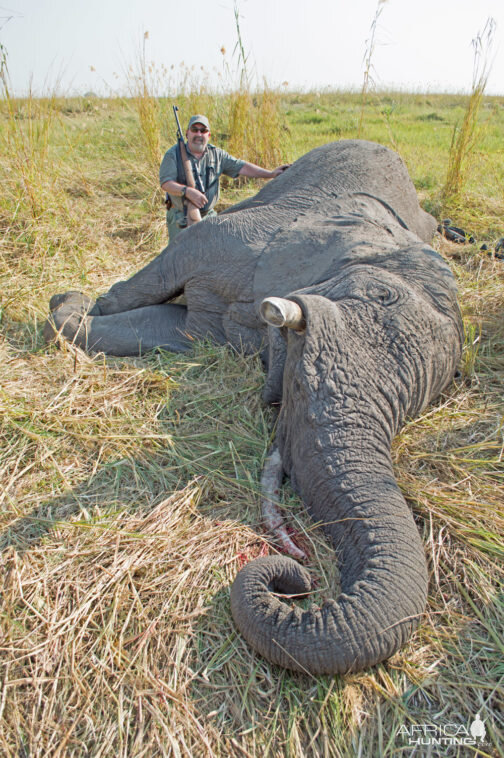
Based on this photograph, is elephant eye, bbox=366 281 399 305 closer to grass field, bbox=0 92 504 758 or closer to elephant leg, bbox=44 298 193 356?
grass field, bbox=0 92 504 758

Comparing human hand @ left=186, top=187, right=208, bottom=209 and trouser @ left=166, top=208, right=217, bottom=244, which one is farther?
trouser @ left=166, top=208, right=217, bottom=244

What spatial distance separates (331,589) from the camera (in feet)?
7.04

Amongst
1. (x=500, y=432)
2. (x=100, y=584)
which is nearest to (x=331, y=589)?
(x=100, y=584)

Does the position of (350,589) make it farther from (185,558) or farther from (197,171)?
(197,171)

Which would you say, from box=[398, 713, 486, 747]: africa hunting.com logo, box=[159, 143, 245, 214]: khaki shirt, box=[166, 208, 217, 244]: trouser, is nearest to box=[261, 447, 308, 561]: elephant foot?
box=[398, 713, 486, 747]: africa hunting.com logo

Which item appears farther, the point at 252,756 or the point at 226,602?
the point at 226,602

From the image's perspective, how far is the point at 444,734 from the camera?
5.74 ft

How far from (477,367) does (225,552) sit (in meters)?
2.13

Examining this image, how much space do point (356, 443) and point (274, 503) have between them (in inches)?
20.3

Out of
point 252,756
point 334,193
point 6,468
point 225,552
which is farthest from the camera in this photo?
point 334,193

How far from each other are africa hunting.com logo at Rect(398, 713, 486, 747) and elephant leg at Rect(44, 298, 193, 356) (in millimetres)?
2591

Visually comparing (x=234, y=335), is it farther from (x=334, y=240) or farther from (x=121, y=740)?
(x=121, y=740)

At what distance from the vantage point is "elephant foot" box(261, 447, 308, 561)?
229 centimetres

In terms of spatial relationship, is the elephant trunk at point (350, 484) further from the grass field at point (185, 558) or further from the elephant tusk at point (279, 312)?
the grass field at point (185, 558)
